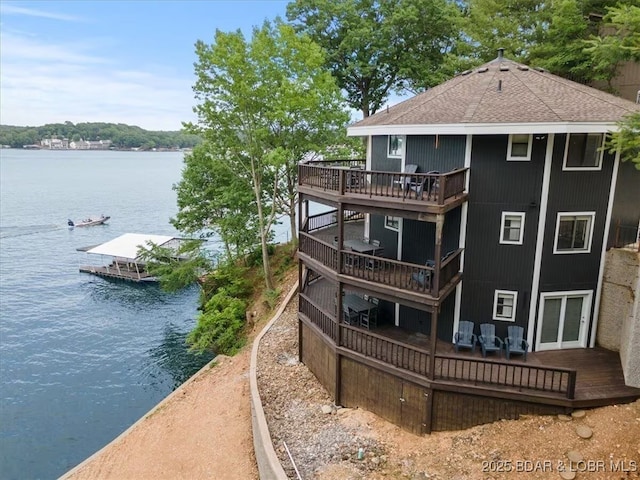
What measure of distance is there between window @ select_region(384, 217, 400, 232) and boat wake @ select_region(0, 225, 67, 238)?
55806mm

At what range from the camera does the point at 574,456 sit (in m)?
9.34

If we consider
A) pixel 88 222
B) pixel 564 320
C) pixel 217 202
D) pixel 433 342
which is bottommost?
pixel 88 222

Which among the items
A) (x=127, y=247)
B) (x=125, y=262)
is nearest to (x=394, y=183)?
(x=127, y=247)

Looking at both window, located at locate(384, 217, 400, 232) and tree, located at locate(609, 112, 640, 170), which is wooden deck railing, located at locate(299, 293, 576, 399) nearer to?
window, located at locate(384, 217, 400, 232)

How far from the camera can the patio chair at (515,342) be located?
1193 centimetres

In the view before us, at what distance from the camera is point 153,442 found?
47.0ft

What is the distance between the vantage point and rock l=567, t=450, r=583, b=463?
9244mm

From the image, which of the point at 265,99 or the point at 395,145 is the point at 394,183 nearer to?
the point at 395,145

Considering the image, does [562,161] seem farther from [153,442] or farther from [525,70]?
[153,442]

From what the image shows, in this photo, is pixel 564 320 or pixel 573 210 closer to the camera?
pixel 573 210

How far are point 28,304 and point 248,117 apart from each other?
925 inches

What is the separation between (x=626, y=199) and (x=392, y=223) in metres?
6.91

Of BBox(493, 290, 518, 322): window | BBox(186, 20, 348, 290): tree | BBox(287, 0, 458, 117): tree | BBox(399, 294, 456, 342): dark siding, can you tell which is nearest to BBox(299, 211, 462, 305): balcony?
BBox(399, 294, 456, 342): dark siding

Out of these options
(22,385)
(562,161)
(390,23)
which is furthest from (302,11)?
(22,385)
